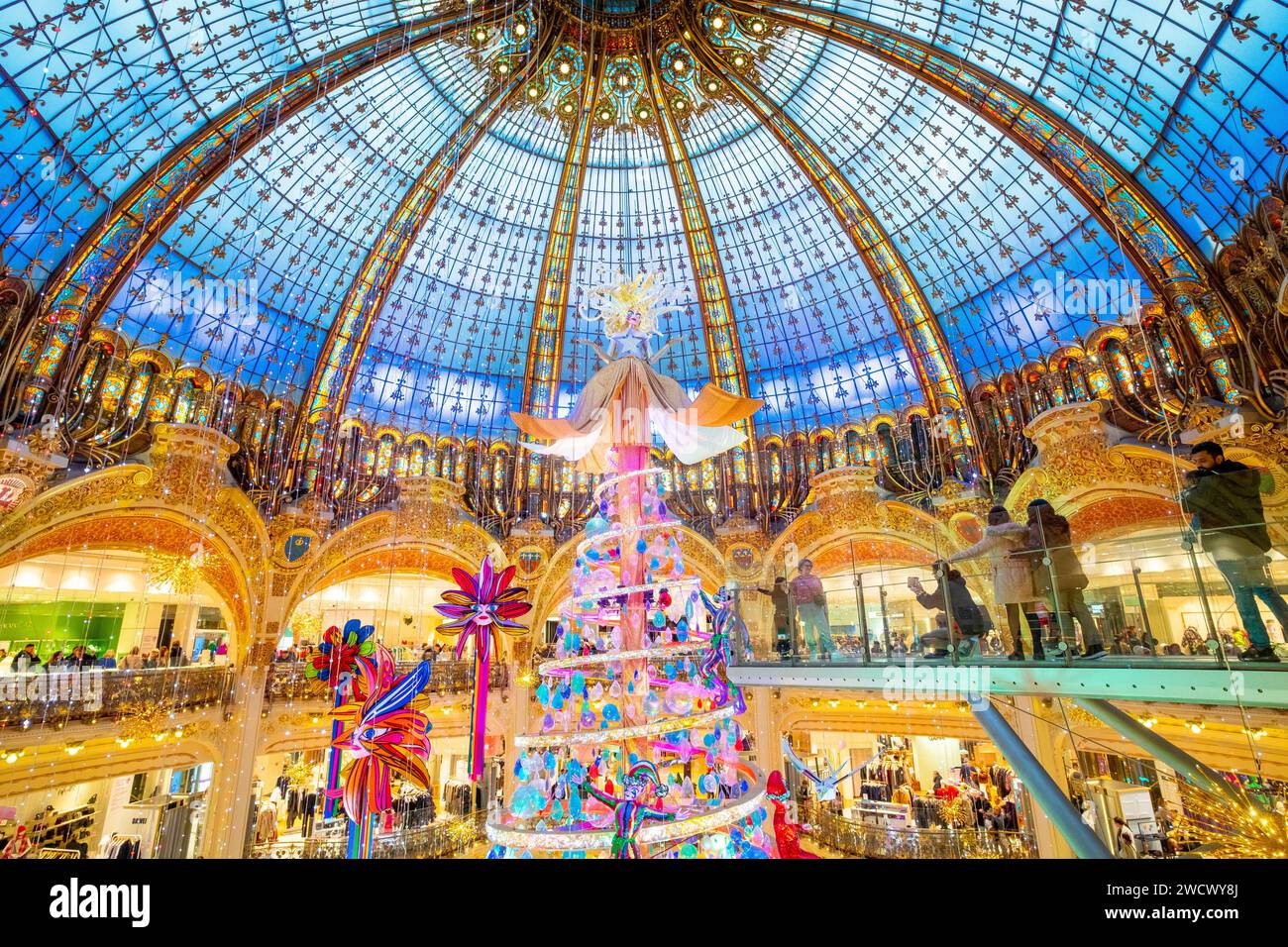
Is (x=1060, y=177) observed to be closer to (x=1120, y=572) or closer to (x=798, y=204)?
(x=798, y=204)

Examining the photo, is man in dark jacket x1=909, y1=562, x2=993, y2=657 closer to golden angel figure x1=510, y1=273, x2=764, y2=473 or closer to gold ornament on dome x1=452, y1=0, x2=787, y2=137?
golden angel figure x1=510, y1=273, x2=764, y2=473

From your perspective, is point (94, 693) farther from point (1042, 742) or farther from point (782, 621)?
point (1042, 742)

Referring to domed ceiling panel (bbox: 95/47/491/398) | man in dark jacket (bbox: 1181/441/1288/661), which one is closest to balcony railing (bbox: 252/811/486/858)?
domed ceiling panel (bbox: 95/47/491/398)

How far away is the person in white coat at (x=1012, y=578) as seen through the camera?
680 centimetres

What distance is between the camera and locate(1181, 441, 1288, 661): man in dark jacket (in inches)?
213

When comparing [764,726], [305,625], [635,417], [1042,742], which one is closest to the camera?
[635,417]

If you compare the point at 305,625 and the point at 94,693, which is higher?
the point at 305,625

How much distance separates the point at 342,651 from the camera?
702cm

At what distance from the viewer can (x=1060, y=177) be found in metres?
15.7

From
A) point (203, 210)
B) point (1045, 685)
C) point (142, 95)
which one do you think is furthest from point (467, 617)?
point (203, 210)

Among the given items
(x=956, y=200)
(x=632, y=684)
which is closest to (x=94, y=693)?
(x=632, y=684)

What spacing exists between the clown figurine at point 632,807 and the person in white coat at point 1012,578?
4.28 metres

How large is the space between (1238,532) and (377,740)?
27.5 ft

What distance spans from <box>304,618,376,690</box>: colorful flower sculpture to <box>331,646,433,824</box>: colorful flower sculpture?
0.73 feet
